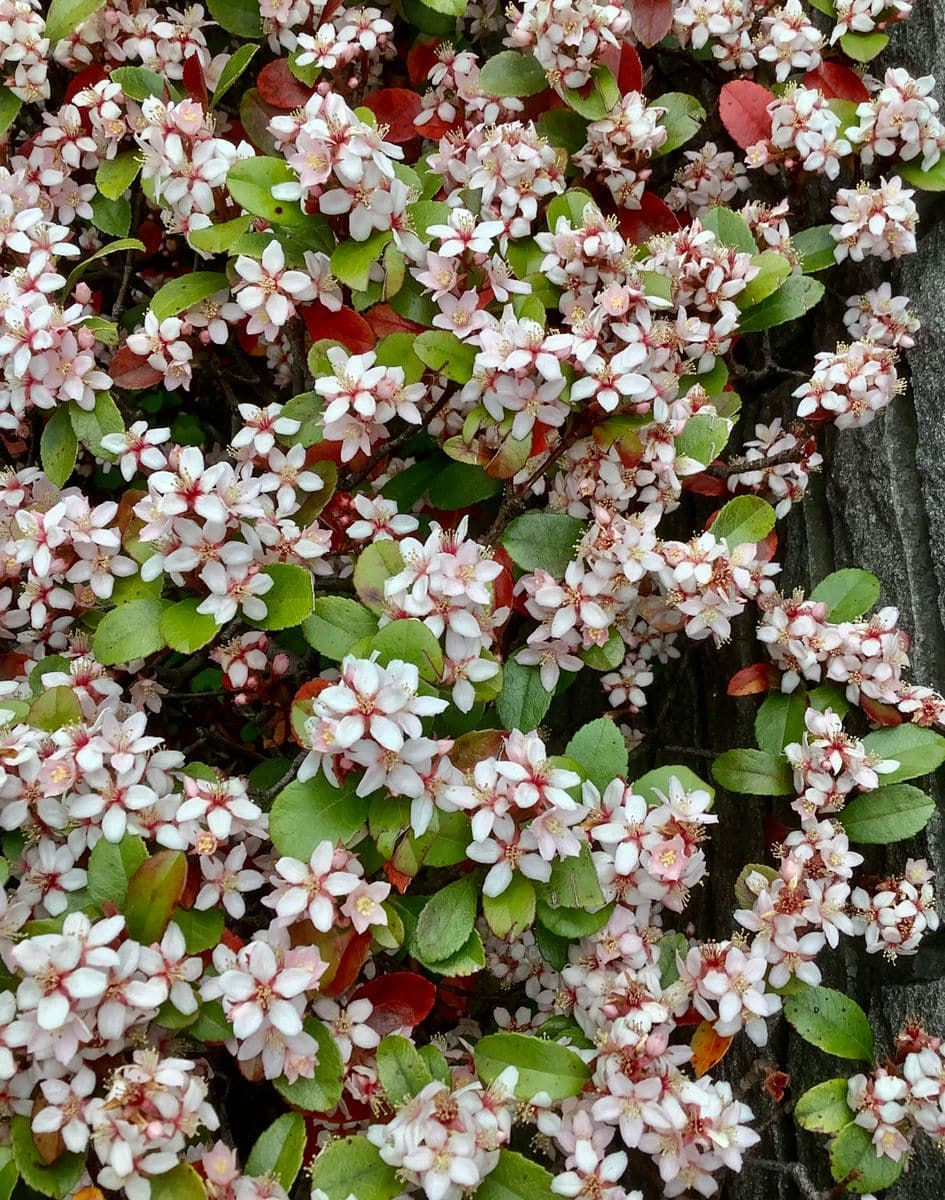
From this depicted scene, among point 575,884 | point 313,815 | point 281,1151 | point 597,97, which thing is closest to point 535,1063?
point 575,884

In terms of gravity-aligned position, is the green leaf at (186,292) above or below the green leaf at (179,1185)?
above

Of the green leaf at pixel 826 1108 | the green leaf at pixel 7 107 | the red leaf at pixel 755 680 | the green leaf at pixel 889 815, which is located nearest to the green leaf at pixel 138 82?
the green leaf at pixel 7 107

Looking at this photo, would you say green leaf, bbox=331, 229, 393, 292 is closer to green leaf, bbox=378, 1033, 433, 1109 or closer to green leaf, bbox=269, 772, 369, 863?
green leaf, bbox=269, 772, 369, 863

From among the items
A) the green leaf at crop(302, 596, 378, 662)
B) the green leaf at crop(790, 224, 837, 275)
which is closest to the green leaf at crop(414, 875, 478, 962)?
the green leaf at crop(302, 596, 378, 662)

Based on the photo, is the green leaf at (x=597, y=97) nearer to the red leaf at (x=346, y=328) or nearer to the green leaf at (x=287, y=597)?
the red leaf at (x=346, y=328)

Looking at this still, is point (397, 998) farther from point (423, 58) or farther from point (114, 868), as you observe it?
point (423, 58)

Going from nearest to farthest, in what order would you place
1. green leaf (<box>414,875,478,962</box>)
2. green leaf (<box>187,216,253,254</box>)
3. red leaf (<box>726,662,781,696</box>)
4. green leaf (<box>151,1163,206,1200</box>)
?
green leaf (<box>151,1163,206,1200</box>) < green leaf (<box>414,875,478,962</box>) < green leaf (<box>187,216,253,254</box>) < red leaf (<box>726,662,781,696</box>)
